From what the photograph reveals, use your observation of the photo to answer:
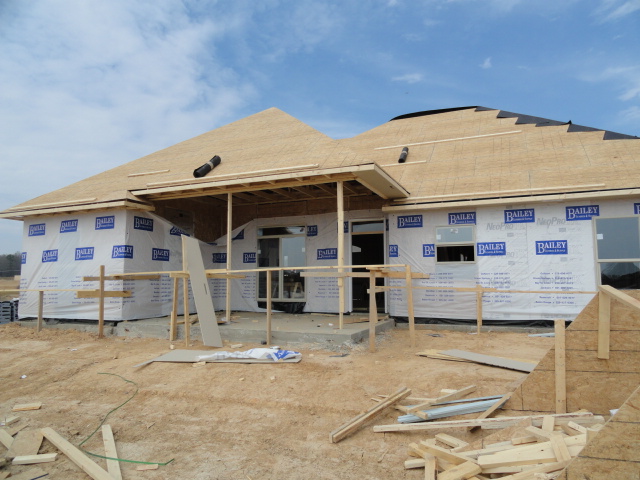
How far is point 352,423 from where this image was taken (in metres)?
4.46

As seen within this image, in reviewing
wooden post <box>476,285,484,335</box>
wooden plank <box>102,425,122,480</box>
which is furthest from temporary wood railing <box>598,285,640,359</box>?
wooden post <box>476,285,484,335</box>

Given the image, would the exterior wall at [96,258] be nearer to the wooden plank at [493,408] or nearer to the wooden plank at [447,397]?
the wooden plank at [447,397]

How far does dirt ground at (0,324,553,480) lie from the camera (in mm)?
4004

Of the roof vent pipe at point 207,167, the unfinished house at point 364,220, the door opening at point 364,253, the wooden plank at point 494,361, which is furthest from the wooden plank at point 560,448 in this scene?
the roof vent pipe at point 207,167

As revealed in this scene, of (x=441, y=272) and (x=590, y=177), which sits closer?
(x=590, y=177)

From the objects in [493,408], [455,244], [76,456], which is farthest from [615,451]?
[455,244]

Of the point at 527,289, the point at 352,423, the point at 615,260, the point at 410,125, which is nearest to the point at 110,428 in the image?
the point at 352,423

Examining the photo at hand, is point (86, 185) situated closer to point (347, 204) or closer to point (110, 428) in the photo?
point (347, 204)

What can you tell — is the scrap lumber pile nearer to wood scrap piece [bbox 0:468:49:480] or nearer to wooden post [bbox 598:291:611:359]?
wooden post [bbox 598:291:611:359]

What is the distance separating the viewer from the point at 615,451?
2.56m

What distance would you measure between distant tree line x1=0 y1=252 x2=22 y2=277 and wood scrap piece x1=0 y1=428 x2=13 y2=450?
3619cm

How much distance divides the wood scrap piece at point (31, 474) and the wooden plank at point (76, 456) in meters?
0.26

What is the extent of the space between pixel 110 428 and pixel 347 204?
26.7 feet

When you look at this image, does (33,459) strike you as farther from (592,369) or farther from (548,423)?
(592,369)
